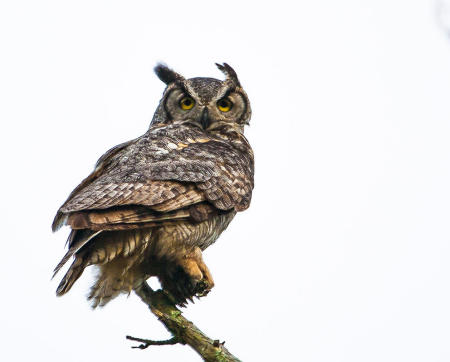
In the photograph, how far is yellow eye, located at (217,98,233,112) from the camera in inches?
207

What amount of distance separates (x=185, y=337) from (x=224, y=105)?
2498 mm

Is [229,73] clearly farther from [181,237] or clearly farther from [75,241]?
[75,241]

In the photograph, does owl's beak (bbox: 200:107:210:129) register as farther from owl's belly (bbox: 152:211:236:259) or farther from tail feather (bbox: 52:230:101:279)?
tail feather (bbox: 52:230:101:279)

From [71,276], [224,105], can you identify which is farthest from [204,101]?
[71,276]

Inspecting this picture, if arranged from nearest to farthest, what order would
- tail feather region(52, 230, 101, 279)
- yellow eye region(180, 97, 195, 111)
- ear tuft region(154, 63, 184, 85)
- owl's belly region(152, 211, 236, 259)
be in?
tail feather region(52, 230, 101, 279) < owl's belly region(152, 211, 236, 259) < yellow eye region(180, 97, 195, 111) < ear tuft region(154, 63, 184, 85)

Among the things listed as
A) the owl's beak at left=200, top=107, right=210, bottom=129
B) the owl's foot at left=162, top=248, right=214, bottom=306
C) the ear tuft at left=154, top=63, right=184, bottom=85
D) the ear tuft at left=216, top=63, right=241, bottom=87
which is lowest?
the owl's foot at left=162, top=248, right=214, bottom=306

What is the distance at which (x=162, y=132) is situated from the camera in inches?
179

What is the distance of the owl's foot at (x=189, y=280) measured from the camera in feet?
12.4

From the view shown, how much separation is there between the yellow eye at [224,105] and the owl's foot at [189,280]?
1.62m

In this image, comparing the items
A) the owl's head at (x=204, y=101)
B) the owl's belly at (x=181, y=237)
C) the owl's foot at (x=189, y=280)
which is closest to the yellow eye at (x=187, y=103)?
the owl's head at (x=204, y=101)

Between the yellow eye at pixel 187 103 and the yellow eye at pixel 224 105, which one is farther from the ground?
the yellow eye at pixel 224 105

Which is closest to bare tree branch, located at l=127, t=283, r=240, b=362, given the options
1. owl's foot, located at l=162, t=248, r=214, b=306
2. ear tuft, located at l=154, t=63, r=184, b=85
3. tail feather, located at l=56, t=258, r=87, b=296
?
owl's foot, located at l=162, t=248, r=214, b=306

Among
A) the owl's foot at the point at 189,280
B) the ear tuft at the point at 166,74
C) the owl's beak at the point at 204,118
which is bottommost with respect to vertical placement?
the owl's foot at the point at 189,280

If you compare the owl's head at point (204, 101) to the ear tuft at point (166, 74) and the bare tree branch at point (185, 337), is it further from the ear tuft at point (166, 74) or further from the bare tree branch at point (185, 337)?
the bare tree branch at point (185, 337)
